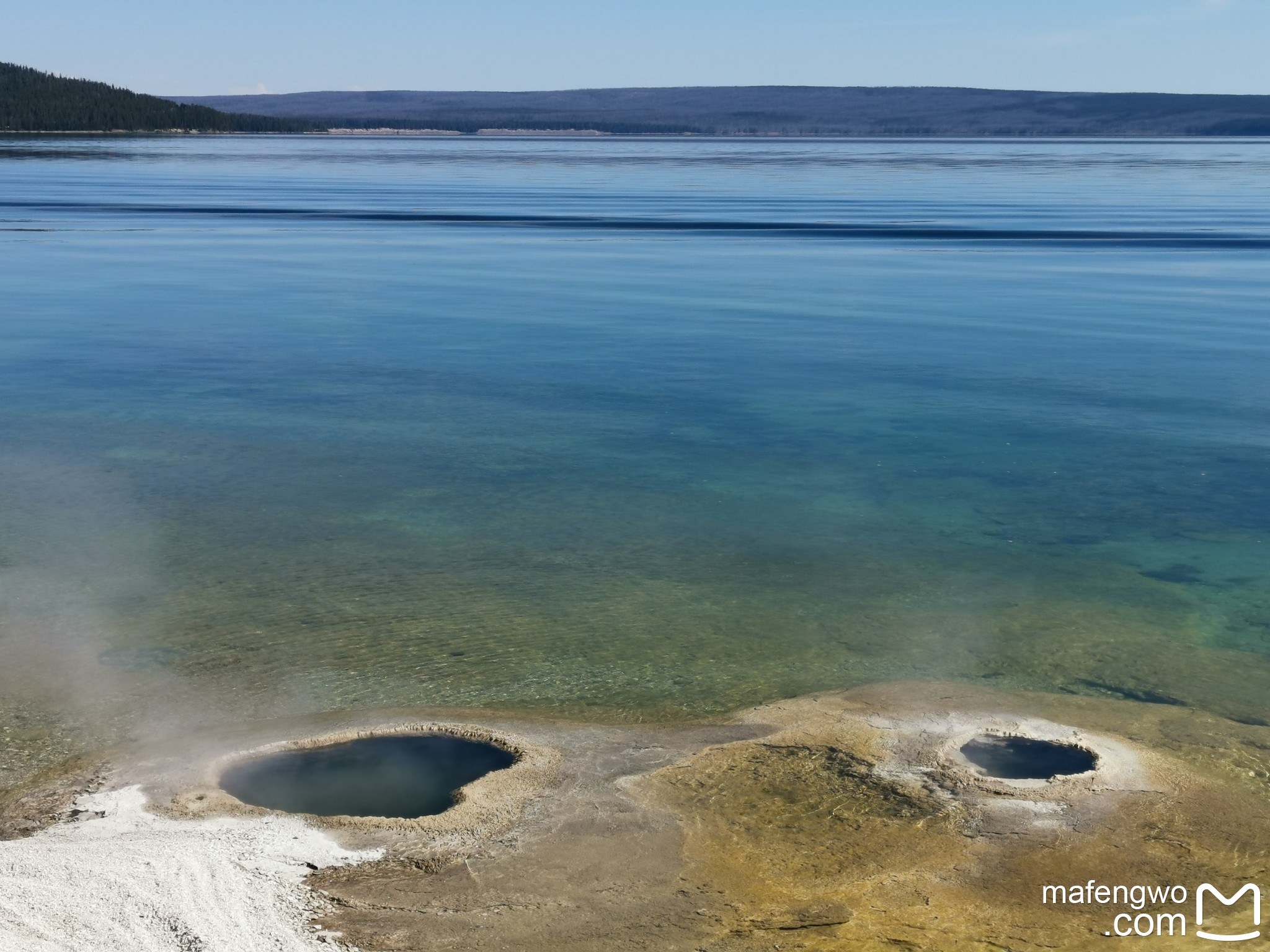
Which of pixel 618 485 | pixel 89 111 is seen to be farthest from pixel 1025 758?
pixel 89 111

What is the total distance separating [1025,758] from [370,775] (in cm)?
304

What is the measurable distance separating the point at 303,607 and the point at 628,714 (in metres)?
2.44

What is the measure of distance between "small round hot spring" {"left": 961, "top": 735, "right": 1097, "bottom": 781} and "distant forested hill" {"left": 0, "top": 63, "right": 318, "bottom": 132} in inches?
6284

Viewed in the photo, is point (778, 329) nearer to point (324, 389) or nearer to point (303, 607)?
point (324, 389)

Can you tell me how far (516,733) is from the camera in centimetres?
650

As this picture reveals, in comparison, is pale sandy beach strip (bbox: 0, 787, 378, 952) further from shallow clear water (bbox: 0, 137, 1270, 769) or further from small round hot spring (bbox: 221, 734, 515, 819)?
shallow clear water (bbox: 0, 137, 1270, 769)

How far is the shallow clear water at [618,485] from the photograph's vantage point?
24.5ft

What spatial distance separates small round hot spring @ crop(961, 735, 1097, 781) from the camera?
6.20m

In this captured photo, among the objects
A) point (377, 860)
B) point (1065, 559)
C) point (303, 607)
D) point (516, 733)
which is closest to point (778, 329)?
point (1065, 559)

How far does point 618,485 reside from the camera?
10867 millimetres

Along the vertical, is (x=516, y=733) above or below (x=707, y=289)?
below
